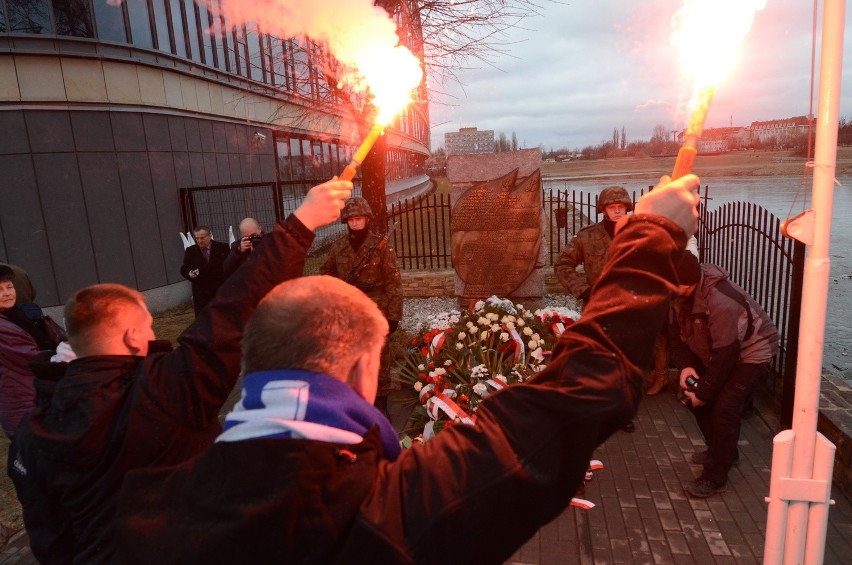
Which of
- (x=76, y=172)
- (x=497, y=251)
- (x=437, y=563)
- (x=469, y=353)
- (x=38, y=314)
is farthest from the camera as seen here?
(x=76, y=172)

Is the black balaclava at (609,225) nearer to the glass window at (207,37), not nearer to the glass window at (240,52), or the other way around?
the glass window at (207,37)

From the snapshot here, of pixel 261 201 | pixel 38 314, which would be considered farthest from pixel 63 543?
pixel 261 201

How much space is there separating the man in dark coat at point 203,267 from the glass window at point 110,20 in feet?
18.1

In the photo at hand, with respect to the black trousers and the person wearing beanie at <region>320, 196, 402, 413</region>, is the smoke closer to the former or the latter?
the person wearing beanie at <region>320, 196, 402, 413</region>

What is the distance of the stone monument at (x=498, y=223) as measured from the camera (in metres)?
7.90

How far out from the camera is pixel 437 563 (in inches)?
43.8

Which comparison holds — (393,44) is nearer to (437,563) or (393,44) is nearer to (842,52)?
(842,52)

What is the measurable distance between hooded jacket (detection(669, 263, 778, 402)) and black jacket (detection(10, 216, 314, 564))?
3166 mm

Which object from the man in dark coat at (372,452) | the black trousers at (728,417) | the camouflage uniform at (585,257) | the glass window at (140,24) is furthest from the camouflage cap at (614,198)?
the glass window at (140,24)

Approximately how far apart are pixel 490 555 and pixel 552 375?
0.40 m

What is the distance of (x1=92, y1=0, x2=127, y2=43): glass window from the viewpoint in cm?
1052

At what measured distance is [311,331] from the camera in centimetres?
127

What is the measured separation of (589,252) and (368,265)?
2.47 m

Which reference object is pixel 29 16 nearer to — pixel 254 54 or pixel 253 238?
pixel 254 54
